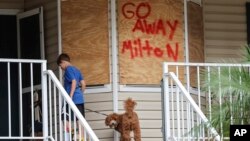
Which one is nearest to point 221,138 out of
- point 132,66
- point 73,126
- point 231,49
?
point 73,126

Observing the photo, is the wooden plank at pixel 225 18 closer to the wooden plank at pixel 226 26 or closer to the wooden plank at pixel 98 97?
the wooden plank at pixel 226 26

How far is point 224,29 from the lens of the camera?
16344 millimetres

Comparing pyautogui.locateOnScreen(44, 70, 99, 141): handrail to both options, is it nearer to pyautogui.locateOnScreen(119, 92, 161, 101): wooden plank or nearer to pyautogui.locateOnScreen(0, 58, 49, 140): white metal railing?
pyautogui.locateOnScreen(119, 92, 161, 101): wooden plank

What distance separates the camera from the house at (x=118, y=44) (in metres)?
14.9

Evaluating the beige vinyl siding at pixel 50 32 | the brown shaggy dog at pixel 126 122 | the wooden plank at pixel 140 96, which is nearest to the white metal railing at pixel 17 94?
the beige vinyl siding at pixel 50 32

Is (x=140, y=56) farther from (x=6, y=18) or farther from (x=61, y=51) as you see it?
(x=6, y=18)

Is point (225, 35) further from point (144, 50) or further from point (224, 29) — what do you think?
point (144, 50)

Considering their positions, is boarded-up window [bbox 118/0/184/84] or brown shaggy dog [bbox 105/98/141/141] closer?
brown shaggy dog [bbox 105/98/141/141]

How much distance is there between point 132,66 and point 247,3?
2.79 meters

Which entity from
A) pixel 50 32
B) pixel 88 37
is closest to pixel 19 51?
pixel 50 32

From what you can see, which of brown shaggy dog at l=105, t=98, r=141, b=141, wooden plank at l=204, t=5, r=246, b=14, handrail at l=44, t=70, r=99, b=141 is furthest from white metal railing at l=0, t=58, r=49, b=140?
wooden plank at l=204, t=5, r=246, b=14

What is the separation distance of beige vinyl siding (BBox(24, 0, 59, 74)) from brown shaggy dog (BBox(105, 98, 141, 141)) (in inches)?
59.6

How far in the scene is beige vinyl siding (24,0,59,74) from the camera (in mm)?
15305

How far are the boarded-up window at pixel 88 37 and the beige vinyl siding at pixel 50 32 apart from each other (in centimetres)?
21
